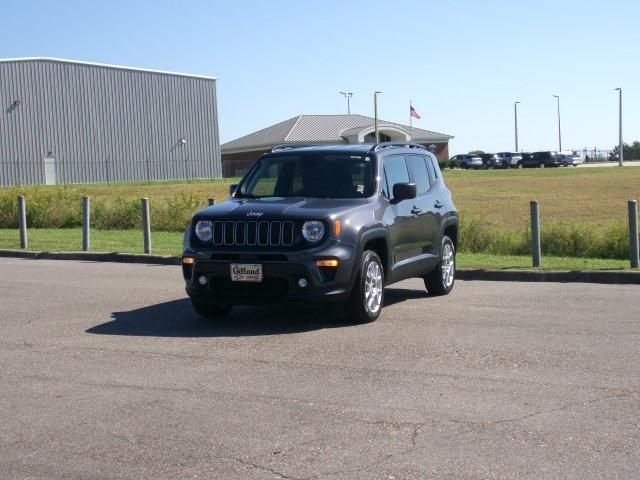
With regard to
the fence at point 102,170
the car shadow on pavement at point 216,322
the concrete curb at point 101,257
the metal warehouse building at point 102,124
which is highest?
the metal warehouse building at point 102,124

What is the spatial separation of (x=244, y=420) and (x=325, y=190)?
5.10 metres

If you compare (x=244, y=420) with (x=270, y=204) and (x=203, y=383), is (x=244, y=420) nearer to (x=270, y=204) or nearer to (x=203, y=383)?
(x=203, y=383)

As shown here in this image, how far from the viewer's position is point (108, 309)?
12039 mm

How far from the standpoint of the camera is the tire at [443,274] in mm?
12992

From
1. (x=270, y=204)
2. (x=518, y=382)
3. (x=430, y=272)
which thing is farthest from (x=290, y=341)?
(x=430, y=272)

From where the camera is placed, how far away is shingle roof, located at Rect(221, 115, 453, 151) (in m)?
100

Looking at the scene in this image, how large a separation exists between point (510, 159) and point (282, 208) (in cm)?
10154

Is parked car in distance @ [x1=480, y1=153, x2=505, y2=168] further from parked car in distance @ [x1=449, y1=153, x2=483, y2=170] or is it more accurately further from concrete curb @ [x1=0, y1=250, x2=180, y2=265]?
concrete curb @ [x1=0, y1=250, x2=180, y2=265]

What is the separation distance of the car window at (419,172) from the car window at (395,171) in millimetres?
233

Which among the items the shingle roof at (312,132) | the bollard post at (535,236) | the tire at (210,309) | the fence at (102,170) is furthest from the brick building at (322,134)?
the tire at (210,309)

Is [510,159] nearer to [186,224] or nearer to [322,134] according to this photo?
[322,134]

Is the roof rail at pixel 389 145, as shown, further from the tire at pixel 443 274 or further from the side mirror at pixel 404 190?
the tire at pixel 443 274

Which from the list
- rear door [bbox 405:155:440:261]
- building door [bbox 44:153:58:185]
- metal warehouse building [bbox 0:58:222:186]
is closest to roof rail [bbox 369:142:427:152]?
rear door [bbox 405:155:440:261]

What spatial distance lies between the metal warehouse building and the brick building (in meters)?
17.5
